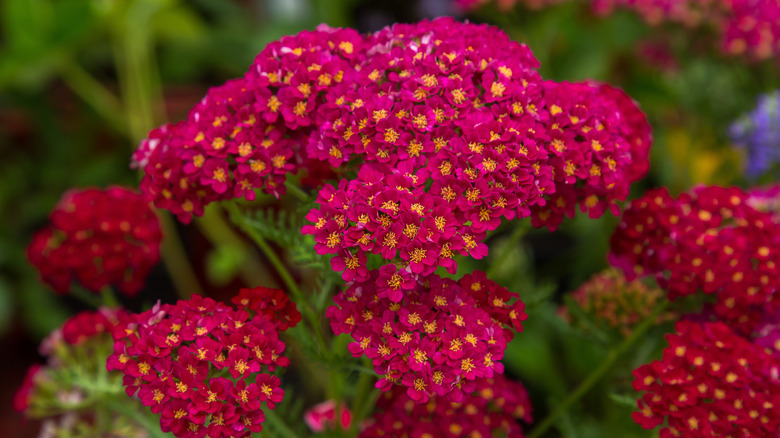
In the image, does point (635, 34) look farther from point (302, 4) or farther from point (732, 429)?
point (732, 429)

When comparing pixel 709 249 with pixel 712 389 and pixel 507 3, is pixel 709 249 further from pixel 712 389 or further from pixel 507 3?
pixel 507 3

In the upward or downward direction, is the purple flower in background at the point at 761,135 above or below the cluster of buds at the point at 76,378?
above

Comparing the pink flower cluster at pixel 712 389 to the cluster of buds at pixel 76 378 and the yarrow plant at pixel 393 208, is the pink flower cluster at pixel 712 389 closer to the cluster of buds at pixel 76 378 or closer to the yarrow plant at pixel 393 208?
the yarrow plant at pixel 393 208


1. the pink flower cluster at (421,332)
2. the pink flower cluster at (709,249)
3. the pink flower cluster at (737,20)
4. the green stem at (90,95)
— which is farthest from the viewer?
the green stem at (90,95)

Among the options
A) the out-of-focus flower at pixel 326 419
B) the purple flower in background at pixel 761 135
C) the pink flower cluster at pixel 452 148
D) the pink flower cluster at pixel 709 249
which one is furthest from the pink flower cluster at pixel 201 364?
the purple flower in background at pixel 761 135

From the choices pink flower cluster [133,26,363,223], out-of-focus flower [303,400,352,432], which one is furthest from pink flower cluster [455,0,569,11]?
out-of-focus flower [303,400,352,432]

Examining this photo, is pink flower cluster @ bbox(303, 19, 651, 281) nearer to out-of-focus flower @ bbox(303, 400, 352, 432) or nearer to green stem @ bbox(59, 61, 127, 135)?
out-of-focus flower @ bbox(303, 400, 352, 432)

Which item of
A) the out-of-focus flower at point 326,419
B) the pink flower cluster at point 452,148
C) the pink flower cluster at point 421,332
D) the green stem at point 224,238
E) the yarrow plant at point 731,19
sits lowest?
the green stem at point 224,238
